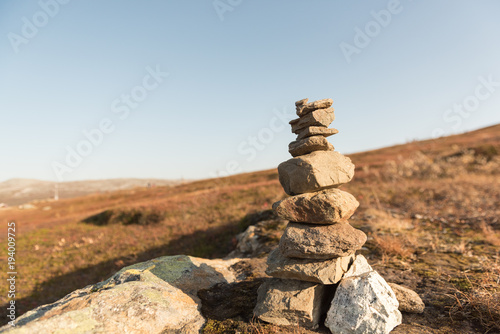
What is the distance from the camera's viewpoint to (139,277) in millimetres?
6340

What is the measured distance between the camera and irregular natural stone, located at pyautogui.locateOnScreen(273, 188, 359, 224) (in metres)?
5.62

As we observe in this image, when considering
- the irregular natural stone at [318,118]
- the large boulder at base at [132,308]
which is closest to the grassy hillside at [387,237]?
the irregular natural stone at [318,118]

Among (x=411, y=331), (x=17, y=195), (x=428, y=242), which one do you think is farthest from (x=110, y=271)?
(x=17, y=195)

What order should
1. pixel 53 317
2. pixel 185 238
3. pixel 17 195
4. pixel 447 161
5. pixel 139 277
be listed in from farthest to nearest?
1. pixel 17 195
2. pixel 447 161
3. pixel 185 238
4. pixel 139 277
5. pixel 53 317

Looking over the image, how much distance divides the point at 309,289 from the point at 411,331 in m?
1.97

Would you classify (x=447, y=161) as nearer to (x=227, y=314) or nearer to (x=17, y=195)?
(x=227, y=314)

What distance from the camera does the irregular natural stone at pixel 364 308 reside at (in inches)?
183

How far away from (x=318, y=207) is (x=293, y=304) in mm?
2182

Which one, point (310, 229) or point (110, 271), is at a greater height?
point (310, 229)

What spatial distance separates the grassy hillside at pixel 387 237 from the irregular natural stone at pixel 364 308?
0.74 m

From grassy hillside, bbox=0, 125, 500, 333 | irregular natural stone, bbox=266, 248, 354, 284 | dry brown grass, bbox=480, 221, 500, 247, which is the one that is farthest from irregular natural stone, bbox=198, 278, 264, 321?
dry brown grass, bbox=480, 221, 500, 247

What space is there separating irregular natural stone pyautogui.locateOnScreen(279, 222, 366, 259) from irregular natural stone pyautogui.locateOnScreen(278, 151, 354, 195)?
1.00 m

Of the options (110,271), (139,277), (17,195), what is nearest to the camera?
(139,277)

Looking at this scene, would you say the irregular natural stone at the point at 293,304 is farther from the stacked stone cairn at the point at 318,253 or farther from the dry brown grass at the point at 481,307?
the dry brown grass at the point at 481,307
